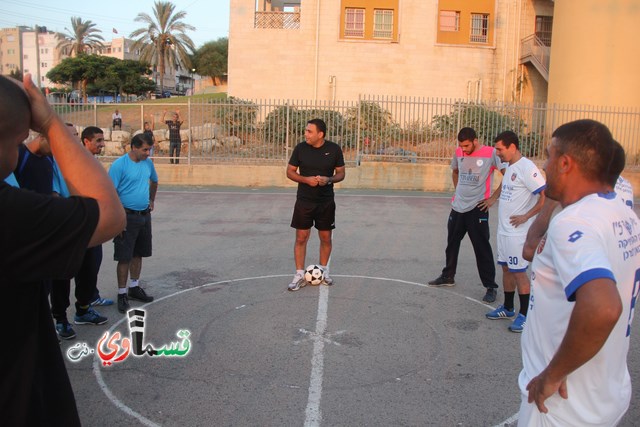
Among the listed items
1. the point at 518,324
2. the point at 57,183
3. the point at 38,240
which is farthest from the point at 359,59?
the point at 38,240

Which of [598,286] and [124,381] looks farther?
[124,381]

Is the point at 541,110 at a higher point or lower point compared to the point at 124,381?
higher

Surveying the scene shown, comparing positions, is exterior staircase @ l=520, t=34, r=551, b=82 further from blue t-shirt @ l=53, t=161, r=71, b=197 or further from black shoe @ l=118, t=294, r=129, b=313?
blue t-shirt @ l=53, t=161, r=71, b=197

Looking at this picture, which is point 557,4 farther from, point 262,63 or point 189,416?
point 189,416

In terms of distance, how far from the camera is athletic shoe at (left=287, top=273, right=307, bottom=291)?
24.1 ft

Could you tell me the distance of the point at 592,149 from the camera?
7.76 ft

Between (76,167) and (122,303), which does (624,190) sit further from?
(122,303)

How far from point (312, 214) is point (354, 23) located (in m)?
27.5

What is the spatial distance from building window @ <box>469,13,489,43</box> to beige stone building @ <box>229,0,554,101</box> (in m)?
0.06

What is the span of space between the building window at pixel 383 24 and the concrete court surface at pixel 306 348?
25.1 m

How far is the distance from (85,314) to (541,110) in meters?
16.8

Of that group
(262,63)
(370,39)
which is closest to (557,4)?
(370,39)

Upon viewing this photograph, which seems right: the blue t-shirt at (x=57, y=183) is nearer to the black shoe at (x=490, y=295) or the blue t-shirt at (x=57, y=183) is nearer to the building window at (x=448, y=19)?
the black shoe at (x=490, y=295)

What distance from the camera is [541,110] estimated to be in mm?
19141
